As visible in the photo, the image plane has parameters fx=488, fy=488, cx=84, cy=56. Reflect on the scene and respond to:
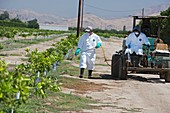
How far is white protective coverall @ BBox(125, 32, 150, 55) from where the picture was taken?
1764 cm

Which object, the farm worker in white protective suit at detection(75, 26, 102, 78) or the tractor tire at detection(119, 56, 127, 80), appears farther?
the farm worker in white protective suit at detection(75, 26, 102, 78)

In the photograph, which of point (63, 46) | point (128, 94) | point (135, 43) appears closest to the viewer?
point (128, 94)

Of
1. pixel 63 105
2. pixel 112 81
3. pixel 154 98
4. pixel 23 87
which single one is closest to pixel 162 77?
pixel 112 81

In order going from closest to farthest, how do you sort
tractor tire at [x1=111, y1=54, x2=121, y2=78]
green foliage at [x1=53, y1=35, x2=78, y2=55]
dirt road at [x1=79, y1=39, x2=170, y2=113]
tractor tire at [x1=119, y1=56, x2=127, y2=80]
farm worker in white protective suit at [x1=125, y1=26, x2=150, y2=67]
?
dirt road at [x1=79, y1=39, x2=170, y2=113] < tractor tire at [x1=119, y1=56, x2=127, y2=80] < farm worker in white protective suit at [x1=125, y1=26, x2=150, y2=67] < tractor tire at [x1=111, y1=54, x2=121, y2=78] < green foliage at [x1=53, y1=35, x2=78, y2=55]

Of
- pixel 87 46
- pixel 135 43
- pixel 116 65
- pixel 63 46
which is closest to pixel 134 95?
pixel 135 43

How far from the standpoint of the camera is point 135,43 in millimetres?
17641

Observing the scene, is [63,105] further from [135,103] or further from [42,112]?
[135,103]

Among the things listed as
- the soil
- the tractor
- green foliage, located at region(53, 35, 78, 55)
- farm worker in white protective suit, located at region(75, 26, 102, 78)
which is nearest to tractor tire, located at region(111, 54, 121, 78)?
the tractor

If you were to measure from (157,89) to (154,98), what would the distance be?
220 cm

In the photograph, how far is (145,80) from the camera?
18.5 metres

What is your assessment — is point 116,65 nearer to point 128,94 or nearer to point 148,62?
point 148,62

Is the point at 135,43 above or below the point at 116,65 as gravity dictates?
above

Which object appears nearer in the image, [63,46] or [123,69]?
[123,69]

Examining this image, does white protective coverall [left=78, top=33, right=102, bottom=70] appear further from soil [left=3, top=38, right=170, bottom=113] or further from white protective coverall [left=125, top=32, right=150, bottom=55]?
white protective coverall [left=125, top=32, right=150, bottom=55]
